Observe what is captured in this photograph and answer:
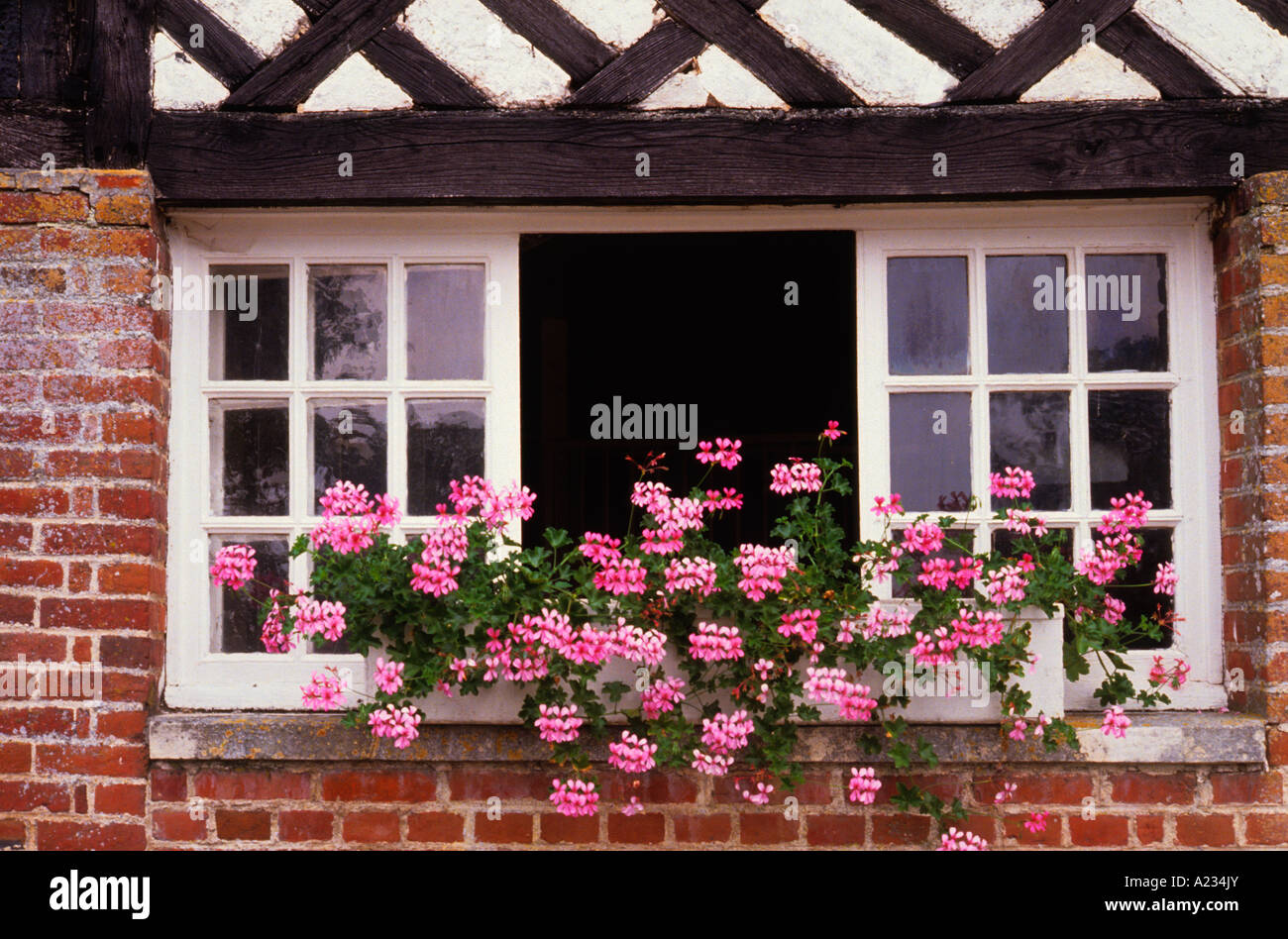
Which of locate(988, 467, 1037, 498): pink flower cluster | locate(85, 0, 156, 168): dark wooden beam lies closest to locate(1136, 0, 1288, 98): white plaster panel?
locate(988, 467, 1037, 498): pink flower cluster

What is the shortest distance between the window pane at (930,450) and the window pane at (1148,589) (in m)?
0.52

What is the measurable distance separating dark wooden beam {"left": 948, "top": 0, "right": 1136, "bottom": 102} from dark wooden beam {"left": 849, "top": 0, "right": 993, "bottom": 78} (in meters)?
0.04

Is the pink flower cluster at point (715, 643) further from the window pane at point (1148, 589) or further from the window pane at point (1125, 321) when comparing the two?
the window pane at point (1125, 321)

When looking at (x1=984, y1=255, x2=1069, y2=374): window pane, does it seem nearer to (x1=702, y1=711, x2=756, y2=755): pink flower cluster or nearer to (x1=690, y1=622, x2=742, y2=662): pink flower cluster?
(x1=690, y1=622, x2=742, y2=662): pink flower cluster

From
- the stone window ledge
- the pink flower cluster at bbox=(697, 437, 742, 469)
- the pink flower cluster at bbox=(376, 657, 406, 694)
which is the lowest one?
the stone window ledge

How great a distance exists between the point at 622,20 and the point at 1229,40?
1.71m

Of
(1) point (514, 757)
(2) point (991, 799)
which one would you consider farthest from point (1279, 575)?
(1) point (514, 757)

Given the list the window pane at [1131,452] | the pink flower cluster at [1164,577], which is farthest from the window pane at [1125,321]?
the pink flower cluster at [1164,577]

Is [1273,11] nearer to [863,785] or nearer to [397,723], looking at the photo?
[863,785]

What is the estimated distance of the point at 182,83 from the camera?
119 inches

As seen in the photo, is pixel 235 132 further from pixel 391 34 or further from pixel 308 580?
pixel 308 580

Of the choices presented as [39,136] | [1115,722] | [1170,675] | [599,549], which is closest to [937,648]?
[1115,722]

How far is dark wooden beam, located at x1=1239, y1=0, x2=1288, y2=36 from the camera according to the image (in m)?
3.01

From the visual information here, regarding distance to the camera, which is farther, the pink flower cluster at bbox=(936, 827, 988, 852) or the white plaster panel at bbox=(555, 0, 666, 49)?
the white plaster panel at bbox=(555, 0, 666, 49)
